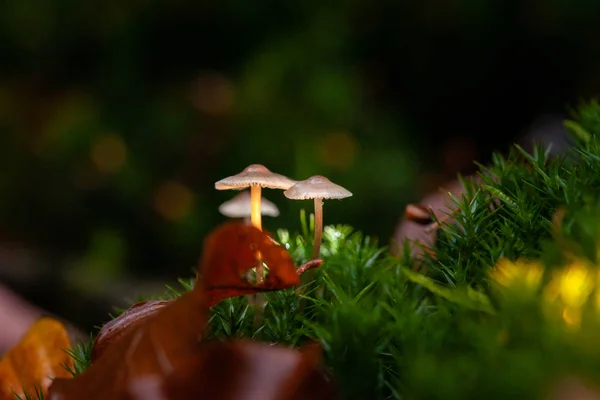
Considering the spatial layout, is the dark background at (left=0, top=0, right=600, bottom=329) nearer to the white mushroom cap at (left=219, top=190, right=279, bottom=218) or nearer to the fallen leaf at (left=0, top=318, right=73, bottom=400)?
the white mushroom cap at (left=219, top=190, right=279, bottom=218)

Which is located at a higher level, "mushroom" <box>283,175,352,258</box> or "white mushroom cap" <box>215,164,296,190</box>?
"white mushroom cap" <box>215,164,296,190</box>

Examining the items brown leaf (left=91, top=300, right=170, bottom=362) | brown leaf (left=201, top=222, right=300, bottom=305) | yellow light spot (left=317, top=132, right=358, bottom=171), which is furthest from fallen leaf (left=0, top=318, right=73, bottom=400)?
yellow light spot (left=317, top=132, right=358, bottom=171)

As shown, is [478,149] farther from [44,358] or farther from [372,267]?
[44,358]

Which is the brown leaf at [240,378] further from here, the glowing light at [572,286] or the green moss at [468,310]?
the glowing light at [572,286]

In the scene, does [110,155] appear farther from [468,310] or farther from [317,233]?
A: [468,310]

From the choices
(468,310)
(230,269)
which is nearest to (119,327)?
(230,269)

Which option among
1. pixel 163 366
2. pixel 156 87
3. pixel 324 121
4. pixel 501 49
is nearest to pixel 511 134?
pixel 501 49
